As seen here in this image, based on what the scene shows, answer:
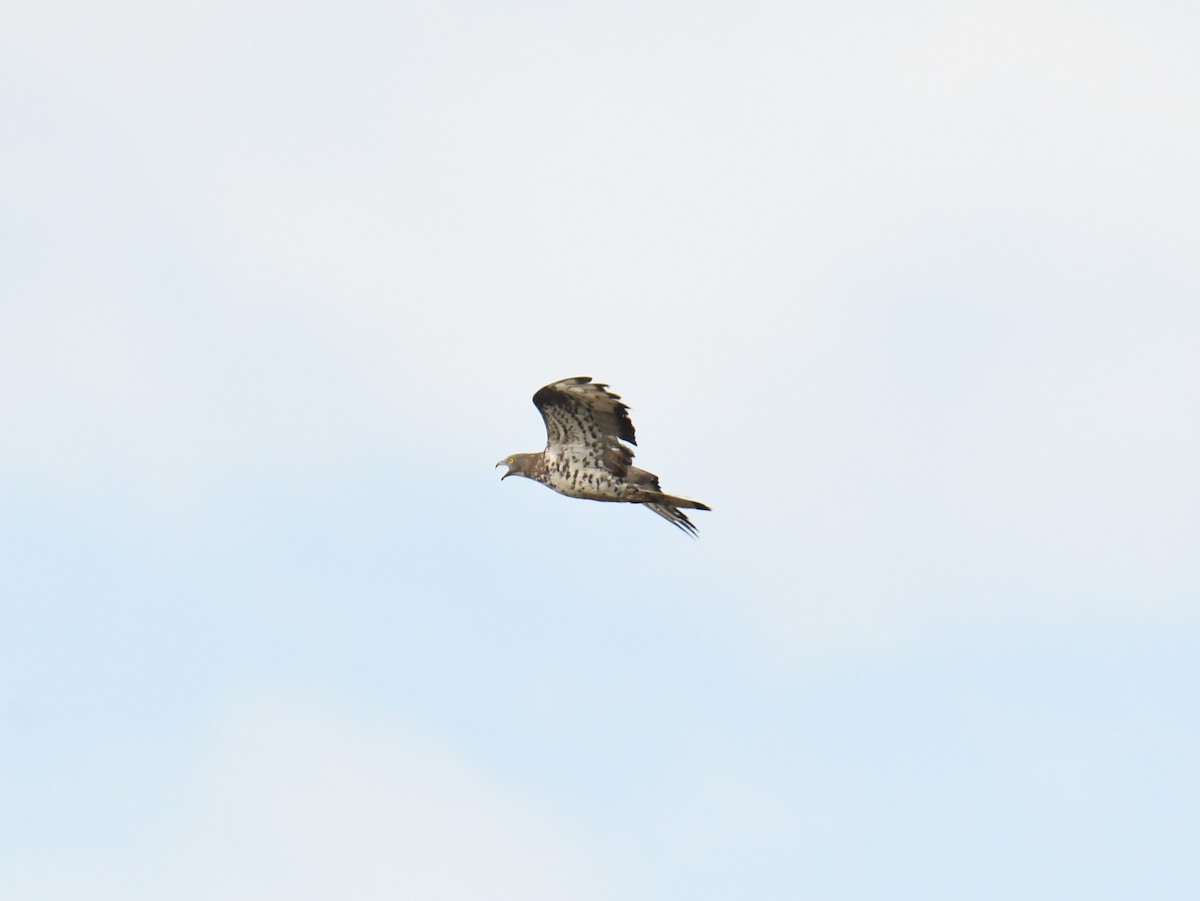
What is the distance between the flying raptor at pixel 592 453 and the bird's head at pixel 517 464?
7.3 inches

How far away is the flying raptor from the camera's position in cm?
3128

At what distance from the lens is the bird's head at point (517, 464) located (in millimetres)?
33031

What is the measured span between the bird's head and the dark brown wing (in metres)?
0.72

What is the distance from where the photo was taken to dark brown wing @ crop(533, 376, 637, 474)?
1224 inches

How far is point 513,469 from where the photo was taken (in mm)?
33312

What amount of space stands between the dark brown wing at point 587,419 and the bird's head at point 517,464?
72 centimetres

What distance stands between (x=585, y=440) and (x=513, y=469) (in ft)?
5.51

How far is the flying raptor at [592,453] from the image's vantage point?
3128 cm

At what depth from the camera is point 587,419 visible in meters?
31.7

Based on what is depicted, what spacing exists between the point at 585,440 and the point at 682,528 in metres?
1.89

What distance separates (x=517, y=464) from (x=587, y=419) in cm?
190

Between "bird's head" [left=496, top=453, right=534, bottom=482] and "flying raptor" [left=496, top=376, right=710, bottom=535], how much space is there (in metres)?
0.18

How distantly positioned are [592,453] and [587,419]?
0.57m

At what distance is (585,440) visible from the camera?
3200 centimetres
